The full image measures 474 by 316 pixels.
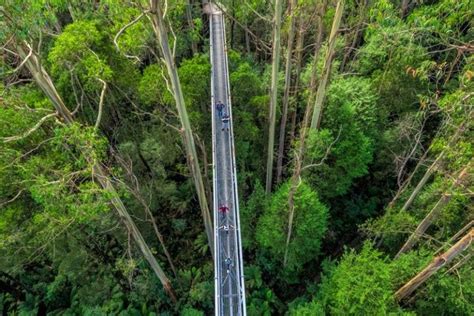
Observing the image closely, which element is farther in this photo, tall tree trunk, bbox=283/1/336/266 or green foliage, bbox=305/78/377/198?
green foliage, bbox=305/78/377/198

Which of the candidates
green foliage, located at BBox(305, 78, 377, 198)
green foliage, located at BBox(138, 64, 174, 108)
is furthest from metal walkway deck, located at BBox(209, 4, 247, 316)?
green foliage, located at BBox(305, 78, 377, 198)

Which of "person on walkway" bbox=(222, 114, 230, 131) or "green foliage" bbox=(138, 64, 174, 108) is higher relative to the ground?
"green foliage" bbox=(138, 64, 174, 108)

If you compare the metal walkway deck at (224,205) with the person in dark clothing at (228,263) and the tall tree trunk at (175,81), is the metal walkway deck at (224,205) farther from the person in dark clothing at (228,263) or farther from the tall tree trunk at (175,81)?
the tall tree trunk at (175,81)

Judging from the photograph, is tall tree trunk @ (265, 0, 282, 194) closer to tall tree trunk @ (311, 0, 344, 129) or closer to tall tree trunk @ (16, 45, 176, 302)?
tall tree trunk @ (311, 0, 344, 129)

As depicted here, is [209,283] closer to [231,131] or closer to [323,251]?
[323,251]

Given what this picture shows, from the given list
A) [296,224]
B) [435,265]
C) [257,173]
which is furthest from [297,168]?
[257,173]

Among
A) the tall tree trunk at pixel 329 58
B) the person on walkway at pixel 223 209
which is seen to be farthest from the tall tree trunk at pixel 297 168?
the person on walkway at pixel 223 209

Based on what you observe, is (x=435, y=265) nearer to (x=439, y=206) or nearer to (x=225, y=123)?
(x=439, y=206)
